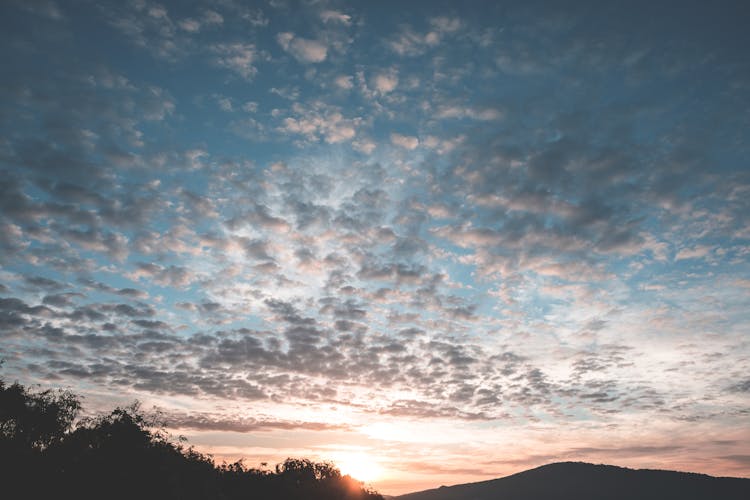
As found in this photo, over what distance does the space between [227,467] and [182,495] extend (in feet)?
133

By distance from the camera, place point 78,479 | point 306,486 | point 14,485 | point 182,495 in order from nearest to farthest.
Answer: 1. point 14,485
2. point 78,479
3. point 182,495
4. point 306,486

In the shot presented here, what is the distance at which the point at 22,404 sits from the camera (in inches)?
1842

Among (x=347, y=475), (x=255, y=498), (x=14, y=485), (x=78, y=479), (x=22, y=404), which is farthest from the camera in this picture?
(x=347, y=475)

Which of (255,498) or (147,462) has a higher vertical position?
(147,462)

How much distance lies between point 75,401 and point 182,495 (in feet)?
69.4

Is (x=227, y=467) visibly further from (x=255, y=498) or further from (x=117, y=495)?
(x=117, y=495)

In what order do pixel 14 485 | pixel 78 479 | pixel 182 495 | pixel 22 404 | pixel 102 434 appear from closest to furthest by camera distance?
pixel 14 485
pixel 78 479
pixel 182 495
pixel 102 434
pixel 22 404

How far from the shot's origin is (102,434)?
43656mm

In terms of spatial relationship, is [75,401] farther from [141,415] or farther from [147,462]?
[147,462]

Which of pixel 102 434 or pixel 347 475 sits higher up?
pixel 102 434

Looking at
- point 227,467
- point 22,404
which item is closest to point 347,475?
point 227,467

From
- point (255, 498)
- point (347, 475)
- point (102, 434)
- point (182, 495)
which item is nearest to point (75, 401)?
point (102, 434)

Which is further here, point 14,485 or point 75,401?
point 75,401

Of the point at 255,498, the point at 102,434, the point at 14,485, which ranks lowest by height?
the point at 255,498
